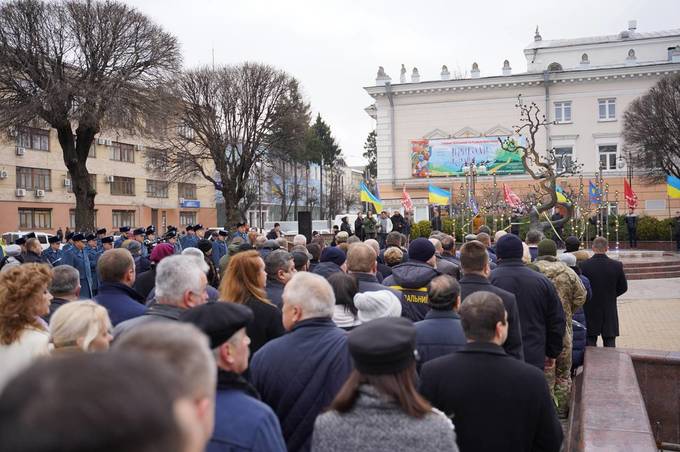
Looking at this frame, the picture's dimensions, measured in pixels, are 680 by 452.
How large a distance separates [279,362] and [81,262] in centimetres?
1147

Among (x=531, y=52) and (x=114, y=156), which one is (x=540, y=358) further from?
(x=531, y=52)

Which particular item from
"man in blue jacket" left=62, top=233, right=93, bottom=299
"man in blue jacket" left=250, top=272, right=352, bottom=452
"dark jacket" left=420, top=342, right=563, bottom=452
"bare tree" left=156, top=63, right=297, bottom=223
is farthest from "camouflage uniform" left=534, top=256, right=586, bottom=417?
"bare tree" left=156, top=63, right=297, bottom=223

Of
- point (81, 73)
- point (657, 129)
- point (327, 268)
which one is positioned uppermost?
point (81, 73)

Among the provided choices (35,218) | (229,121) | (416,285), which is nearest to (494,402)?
(416,285)

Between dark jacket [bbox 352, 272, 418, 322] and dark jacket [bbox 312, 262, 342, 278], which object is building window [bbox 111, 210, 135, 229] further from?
dark jacket [bbox 352, 272, 418, 322]

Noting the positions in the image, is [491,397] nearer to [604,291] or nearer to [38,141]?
[604,291]

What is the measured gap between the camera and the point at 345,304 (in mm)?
4879

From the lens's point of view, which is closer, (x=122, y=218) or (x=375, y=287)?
(x=375, y=287)

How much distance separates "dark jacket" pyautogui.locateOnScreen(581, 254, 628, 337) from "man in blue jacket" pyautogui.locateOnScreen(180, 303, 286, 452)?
22.8 feet

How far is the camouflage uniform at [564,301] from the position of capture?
273 inches

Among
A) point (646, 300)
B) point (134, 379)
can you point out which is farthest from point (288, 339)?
point (646, 300)

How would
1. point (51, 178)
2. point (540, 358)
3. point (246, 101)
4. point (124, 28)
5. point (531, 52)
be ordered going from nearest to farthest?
1. point (540, 358)
2. point (124, 28)
3. point (246, 101)
4. point (51, 178)
5. point (531, 52)

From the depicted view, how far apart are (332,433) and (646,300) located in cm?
1693

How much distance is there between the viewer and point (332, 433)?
2.63 meters
